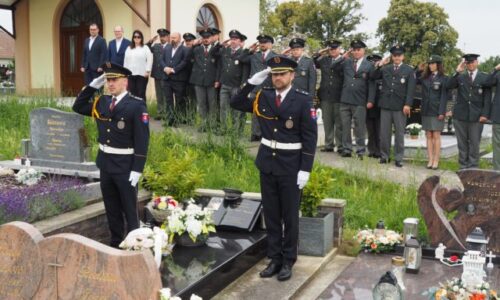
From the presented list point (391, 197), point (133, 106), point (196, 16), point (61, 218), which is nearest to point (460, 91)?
point (391, 197)

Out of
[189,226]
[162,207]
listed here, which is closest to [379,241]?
[189,226]

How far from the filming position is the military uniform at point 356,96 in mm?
10438

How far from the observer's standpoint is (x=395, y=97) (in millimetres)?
10109

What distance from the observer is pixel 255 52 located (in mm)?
10938

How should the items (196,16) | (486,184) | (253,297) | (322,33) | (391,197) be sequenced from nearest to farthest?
(253,297) < (486,184) < (391,197) < (196,16) < (322,33)

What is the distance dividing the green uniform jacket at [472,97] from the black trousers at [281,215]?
205 inches

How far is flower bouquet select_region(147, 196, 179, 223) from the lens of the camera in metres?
6.47

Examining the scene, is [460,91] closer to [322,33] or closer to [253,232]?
[253,232]

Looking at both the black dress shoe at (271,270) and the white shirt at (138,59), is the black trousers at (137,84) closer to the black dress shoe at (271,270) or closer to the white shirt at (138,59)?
the white shirt at (138,59)

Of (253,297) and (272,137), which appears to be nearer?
(253,297)

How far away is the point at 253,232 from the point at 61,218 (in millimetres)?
1931

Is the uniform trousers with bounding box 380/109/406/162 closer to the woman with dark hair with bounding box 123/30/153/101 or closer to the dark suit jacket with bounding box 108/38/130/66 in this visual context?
the woman with dark hair with bounding box 123/30/153/101

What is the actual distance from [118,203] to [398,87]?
5.71m

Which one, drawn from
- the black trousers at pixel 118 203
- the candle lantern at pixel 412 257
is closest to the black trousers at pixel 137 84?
the black trousers at pixel 118 203
